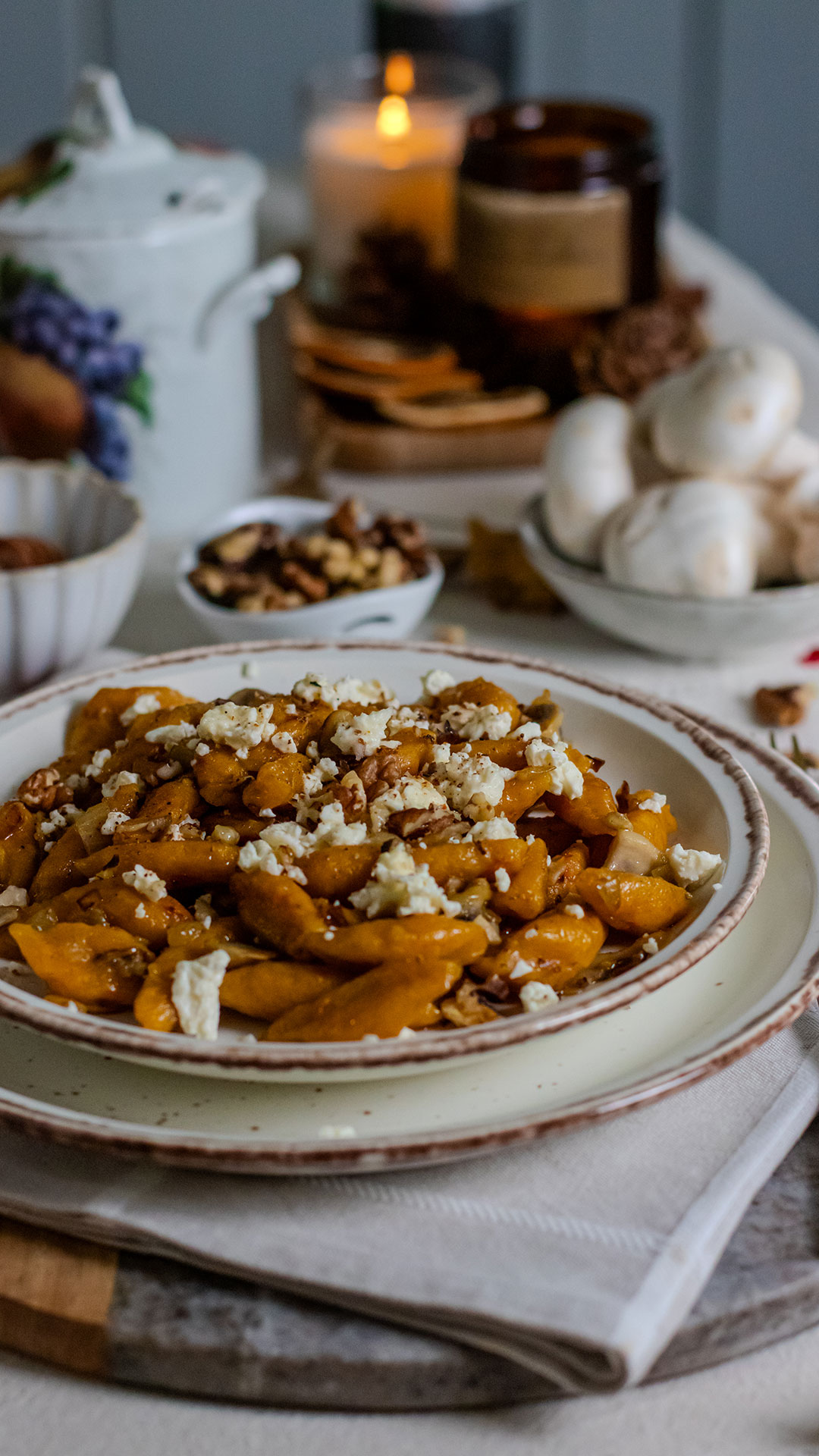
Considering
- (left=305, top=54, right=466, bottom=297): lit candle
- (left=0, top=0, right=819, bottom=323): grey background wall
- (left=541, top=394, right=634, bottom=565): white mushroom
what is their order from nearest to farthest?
1. (left=541, top=394, right=634, bottom=565): white mushroom
2. (left=305, top=54, right=466, bottom=297): lit candle
3. (left=0, top=0, right=819, bottom=323): grey background wall

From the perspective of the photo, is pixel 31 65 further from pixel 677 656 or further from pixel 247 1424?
pixel 247 1424

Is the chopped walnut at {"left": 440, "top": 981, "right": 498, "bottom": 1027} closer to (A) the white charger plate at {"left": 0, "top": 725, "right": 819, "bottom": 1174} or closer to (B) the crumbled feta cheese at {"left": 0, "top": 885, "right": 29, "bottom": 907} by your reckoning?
(A) the white charger plate at {"left": 0, "top": 725, "right": 819, "bottom": 1174}

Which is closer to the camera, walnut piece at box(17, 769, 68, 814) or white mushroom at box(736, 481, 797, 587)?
walnut piece at box(17, 769, 68, 814)

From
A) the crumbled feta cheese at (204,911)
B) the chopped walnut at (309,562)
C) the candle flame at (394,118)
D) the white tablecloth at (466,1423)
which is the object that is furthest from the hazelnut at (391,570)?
the candle flame at (394,118)

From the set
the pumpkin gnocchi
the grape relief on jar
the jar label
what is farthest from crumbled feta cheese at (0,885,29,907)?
the jar label

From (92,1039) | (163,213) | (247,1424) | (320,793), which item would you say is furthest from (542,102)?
(247,1424)

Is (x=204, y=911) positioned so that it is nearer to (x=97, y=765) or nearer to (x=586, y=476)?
(x=97, y=765)
